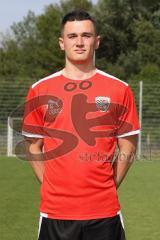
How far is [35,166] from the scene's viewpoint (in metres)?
3.12

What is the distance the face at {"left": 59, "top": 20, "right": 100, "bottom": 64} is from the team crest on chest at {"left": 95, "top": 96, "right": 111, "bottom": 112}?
19 centimetres

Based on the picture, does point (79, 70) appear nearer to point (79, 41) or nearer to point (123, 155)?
point (79, 41)

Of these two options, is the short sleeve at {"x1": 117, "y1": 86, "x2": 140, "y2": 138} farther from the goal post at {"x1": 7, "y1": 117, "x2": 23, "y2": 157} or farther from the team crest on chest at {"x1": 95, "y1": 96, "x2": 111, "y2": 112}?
the goal post at {"x1": 7, "y1": 117, "x2": 23, "y2": 157}

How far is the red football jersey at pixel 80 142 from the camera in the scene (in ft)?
9.18

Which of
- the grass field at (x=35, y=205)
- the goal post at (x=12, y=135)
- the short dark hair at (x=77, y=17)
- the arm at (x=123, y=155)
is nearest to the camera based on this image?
the short dark hair at (x=77, y=17)

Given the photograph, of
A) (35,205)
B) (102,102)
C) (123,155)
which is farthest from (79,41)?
(35,205)

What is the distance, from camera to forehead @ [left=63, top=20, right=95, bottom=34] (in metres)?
2.88

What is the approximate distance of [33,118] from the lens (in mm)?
3002

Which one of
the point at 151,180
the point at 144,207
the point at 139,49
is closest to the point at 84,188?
the point at 144,207

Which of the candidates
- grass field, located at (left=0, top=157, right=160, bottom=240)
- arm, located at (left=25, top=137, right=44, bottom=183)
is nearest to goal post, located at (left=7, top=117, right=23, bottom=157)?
grass field, located at (left=0, top=157, right=160, bottom=240)

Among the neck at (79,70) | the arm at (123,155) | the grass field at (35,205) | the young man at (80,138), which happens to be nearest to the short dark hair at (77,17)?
the young man at (80,138)

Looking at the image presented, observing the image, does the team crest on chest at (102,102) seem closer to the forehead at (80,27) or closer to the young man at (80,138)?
the young man at (80,138)

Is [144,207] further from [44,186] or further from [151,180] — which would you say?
[44,186]

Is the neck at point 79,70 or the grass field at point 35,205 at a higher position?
the neck at point 79,70
